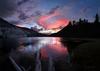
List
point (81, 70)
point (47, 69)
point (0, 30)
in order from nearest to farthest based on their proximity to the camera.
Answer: point (47, 69)
point (81, 70)
point (0, 30)

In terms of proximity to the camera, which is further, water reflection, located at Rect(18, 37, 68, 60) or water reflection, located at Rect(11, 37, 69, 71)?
water reflection, located at Rect(18, 37, 68, 60)

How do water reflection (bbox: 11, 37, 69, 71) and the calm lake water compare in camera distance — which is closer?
the calm lake water

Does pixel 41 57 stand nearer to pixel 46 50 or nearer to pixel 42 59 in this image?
pixel 42 59

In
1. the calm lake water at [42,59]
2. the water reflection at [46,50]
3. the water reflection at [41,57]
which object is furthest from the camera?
the water reflection at [46,50]

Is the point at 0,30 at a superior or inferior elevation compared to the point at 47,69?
superior

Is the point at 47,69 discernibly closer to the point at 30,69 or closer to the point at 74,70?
the point at 30,69

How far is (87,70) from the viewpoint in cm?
2169

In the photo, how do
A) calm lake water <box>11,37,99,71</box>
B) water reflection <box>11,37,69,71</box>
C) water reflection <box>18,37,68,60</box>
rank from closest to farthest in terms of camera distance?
calm lake water <box>11,37,99,71</box>, water reflection <box>11,37,69,71</box>, water reflection <box>18,37,68,60</box>

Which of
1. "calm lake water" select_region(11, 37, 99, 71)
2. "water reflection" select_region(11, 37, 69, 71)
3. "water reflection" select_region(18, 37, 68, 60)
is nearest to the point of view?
"calm lake water" select_region(11, 37, 99, 71)

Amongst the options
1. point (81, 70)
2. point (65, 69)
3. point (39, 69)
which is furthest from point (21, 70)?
point (81, 70)

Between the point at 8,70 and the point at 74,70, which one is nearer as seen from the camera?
the point at 8,70

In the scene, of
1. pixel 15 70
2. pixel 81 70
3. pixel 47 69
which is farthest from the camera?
pixel 81 70

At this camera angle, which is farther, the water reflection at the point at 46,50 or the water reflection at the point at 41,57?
the water reflection at the point at 46,50

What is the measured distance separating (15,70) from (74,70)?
21.4 ft
